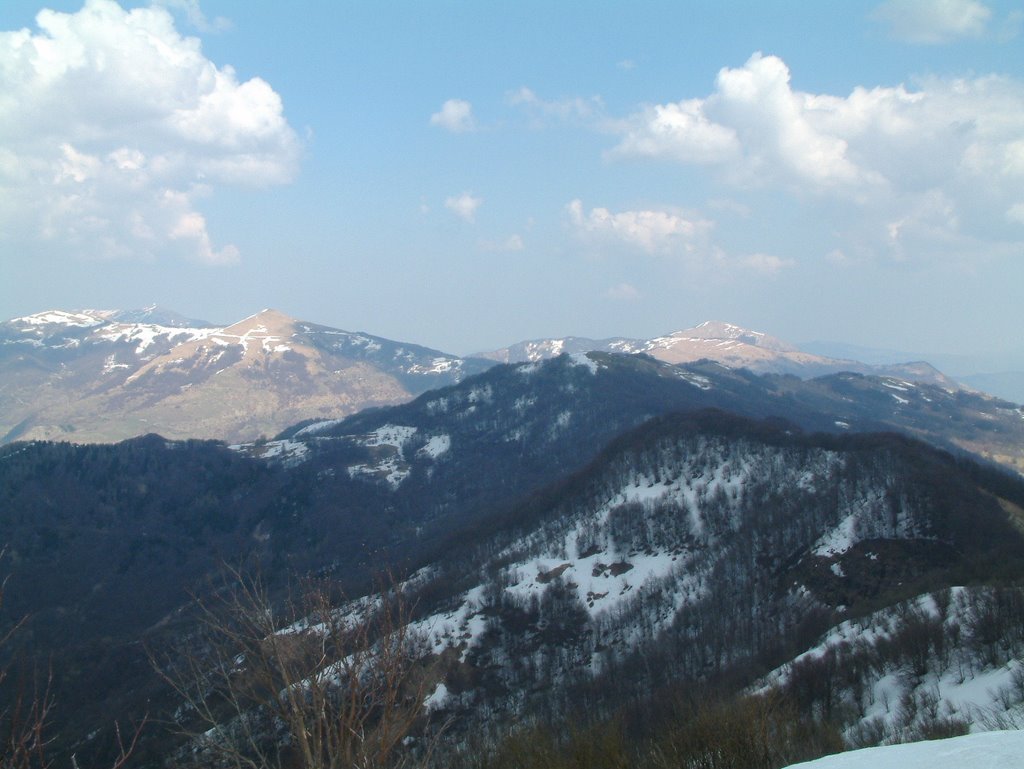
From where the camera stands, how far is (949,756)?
14.8 metres

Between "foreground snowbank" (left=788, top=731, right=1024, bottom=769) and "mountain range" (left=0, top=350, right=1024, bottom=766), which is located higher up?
"foreground snowbank" (left=788, top=731, right=1024, bottom=769)

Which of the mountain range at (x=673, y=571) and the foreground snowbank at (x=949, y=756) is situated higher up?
the foreground snowbank at (x=949, y=756)

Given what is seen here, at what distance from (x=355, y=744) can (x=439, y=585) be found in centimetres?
12106

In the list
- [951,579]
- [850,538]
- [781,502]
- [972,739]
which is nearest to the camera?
[972,739]

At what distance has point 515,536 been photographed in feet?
511

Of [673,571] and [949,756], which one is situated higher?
[949,756]

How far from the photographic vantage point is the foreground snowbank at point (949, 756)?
13.9m

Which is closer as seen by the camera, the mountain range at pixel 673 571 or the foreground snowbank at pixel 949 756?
the foreground snowbank at pixel 949 756

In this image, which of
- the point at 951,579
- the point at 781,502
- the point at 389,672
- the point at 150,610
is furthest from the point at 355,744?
the point at 150,610

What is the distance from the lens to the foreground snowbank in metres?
13.9

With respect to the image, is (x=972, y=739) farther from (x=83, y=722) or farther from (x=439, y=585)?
(x=83, y=722)

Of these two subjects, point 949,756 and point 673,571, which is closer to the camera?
point 949,756

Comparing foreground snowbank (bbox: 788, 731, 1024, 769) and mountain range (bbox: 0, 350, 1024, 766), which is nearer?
foreground snowbank (bbox: 788, 731, 1024, 769)

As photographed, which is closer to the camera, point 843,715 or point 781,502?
point 843,715
